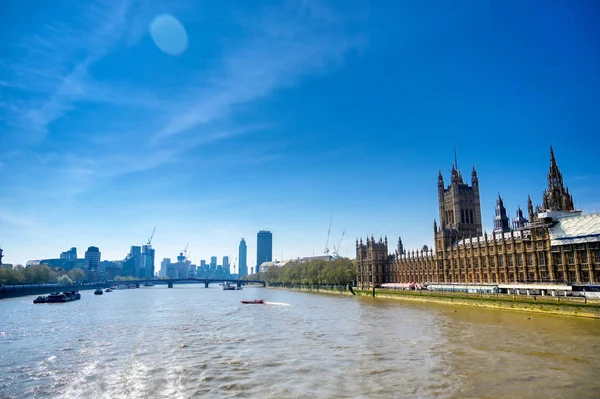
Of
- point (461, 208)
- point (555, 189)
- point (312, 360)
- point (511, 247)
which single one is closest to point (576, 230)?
point (511, 247)

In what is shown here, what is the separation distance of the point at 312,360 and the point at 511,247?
327 ft

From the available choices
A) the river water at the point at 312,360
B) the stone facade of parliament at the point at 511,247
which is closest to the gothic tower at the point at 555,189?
the stone facade of parliament at the point at 511,247

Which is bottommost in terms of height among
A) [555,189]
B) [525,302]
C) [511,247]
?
[525,302]

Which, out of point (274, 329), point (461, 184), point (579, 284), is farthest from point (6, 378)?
point (461, 184)

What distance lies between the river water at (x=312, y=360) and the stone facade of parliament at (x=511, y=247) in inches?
1328

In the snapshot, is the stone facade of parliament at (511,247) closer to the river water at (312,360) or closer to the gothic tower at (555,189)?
the gothic tower at (555,189)

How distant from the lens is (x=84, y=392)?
33594 millimetres

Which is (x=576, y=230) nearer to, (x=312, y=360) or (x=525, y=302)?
(x=525, y=302)

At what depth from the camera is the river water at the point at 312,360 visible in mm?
33281

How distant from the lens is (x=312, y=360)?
143ft

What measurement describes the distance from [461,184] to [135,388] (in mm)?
185180

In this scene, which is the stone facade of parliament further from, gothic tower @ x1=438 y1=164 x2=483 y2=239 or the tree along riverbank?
the tree along riverbank

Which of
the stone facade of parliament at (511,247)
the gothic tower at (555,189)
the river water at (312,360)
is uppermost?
the gothic tower at (555,189)

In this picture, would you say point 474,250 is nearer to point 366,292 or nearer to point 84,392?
point 366,292
